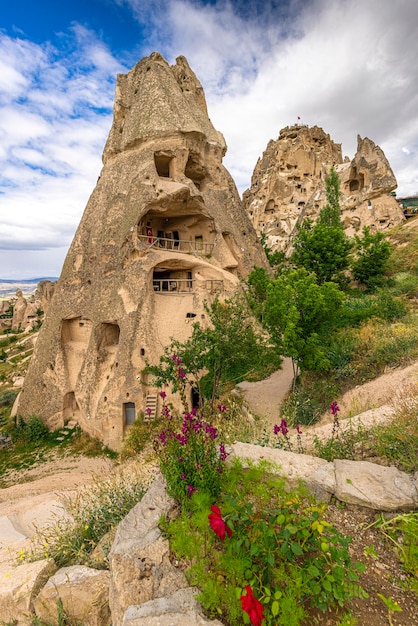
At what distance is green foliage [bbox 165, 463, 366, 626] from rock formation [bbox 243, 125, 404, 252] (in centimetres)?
3102

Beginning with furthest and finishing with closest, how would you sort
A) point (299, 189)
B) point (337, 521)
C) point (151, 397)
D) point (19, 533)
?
point (299, 189)
point (151, 397)
point (19, 533)
point (337, 521)

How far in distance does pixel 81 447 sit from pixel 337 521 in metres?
13.6

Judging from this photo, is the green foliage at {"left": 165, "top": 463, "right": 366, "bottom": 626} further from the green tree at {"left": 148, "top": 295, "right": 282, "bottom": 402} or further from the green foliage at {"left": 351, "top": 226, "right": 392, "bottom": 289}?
the green foliage at {"left": 351, "top": 226, "right": 392, "bottom": 289}

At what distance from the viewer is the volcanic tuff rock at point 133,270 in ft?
45.0

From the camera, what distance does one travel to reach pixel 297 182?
124 feet

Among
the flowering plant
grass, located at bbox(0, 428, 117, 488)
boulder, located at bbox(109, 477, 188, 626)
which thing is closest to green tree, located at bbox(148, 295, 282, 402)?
grass, located at bbox(0, 428, 117, 488)

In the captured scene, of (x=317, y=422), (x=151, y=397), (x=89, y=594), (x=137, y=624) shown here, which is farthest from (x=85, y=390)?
(x=137, y=624)

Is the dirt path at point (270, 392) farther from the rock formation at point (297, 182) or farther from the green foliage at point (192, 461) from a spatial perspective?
the rock formation at point (297, 182)

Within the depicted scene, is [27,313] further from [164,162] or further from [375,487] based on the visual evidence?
[375,487]

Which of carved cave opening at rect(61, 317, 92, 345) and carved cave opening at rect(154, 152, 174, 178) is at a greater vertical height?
carved cave opening at rect(154, 152, 174, 178)

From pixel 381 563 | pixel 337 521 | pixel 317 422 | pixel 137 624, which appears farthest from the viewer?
pixel 317 422

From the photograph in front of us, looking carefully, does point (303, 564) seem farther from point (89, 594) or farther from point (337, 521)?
point (89, 594)

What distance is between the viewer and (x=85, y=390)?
47.1 feet

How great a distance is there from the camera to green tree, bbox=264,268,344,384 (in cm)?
916
